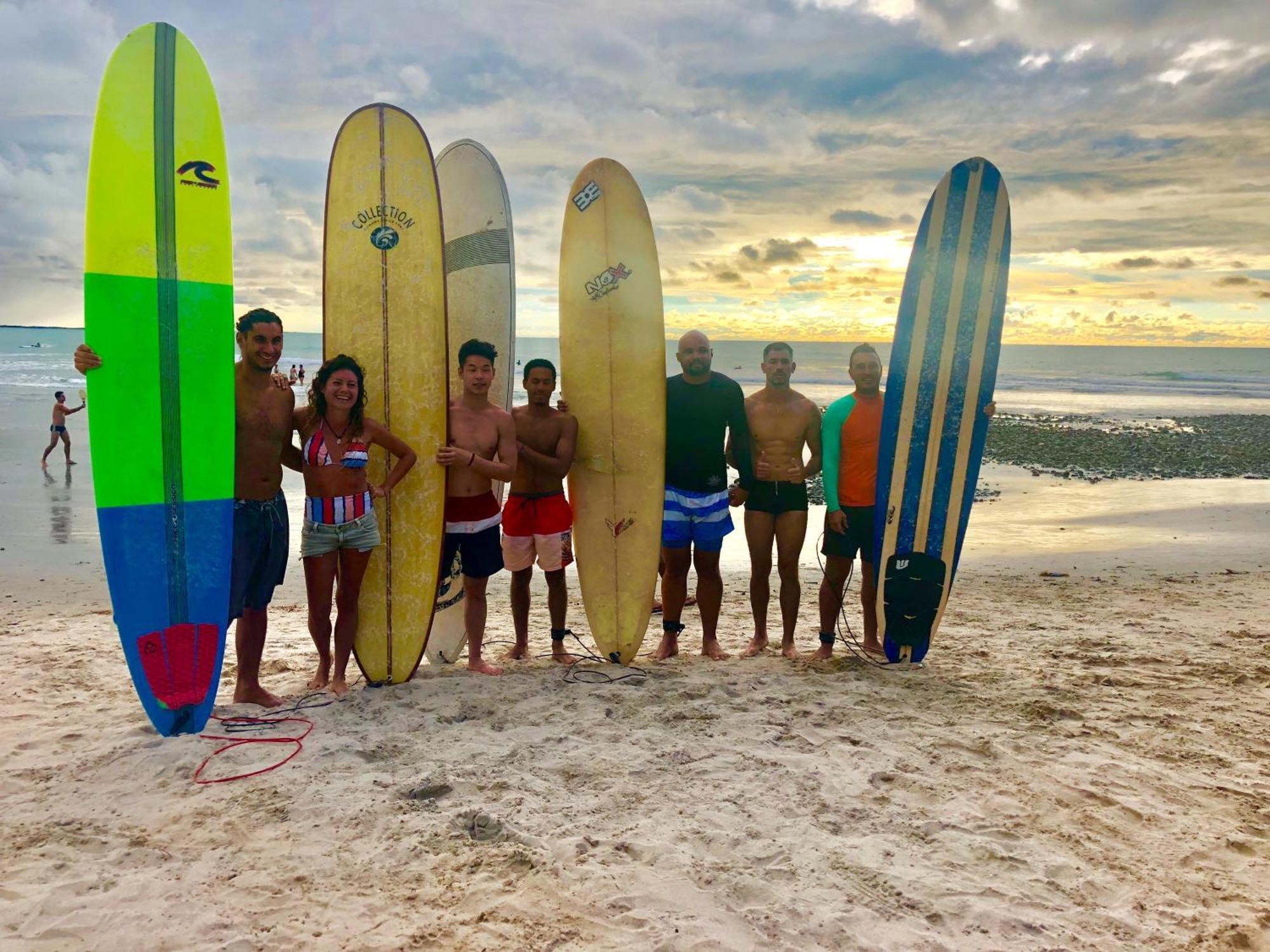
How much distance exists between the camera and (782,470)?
169 inches

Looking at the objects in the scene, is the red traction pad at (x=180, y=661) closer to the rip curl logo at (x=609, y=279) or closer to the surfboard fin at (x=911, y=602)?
the rip curl logo at (x=609, y=279)

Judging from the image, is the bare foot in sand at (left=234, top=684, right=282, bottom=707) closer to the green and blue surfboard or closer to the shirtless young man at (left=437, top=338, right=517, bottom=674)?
the green and blue surfboard

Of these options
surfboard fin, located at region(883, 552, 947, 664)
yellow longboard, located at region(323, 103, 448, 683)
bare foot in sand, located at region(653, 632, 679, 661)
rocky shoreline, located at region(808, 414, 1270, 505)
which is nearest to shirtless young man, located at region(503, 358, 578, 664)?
yellow longboard, located at region(323, 103, 448, 683)

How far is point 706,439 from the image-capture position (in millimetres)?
4277

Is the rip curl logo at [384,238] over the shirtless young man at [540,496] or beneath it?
over

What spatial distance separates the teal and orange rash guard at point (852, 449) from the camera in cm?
427

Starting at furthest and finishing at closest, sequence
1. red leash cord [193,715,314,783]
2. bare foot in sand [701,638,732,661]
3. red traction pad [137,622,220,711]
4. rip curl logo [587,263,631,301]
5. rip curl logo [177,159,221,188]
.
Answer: rip curl logo [587,263,631,301]
bare foot in sand [701,638,732,661]
rip curl logo [177,159,221,188]
red traction pad [137,622,220,711]
red leash cord [193,715,314,783]

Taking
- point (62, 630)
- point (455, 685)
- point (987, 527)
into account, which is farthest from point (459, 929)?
point (987, 527)

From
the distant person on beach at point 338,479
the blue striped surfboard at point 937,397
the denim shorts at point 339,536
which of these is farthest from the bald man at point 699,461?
the denim shorts at point 339,536

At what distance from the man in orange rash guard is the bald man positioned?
427 mm

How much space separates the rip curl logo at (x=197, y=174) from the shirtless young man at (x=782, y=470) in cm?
263

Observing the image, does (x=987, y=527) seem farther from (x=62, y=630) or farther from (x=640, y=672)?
(x=62, y=630)

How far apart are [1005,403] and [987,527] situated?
17.3 meters

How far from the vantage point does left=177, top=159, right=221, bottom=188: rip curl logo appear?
3543 millimetres
